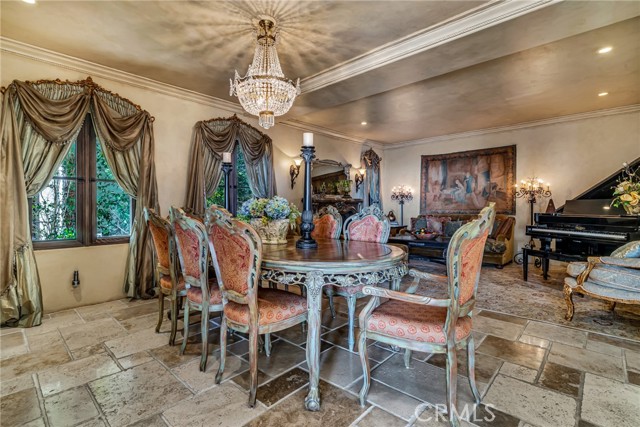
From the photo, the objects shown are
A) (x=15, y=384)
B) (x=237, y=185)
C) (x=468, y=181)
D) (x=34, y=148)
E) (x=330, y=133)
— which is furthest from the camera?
(x=468, y=181)

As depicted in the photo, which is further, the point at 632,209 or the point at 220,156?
the point at 220,156

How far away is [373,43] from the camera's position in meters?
2.93

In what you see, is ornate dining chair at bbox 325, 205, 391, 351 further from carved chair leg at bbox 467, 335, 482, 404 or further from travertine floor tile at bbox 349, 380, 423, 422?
carved chair leg at bbox 467, 335, 482, 404

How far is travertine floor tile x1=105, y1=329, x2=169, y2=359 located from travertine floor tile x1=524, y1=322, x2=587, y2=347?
125 inches

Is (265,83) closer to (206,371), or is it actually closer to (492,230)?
(206,371)

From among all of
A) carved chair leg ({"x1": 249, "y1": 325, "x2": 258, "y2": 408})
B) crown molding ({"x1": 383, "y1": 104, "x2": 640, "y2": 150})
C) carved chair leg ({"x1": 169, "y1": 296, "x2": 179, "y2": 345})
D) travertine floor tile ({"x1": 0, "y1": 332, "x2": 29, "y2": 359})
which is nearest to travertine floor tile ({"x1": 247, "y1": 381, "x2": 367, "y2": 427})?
carved chair leg ({"x1": 249, "y1": 325, "x2": 258, "y2": 408})

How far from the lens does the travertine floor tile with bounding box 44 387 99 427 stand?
5.30 ft

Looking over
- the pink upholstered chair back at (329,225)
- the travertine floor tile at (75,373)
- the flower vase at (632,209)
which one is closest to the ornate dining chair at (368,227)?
the pink upholstered chair back at (329,225)

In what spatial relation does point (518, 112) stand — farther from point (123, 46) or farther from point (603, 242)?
point (123, 46)

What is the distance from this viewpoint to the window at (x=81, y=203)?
129 inches

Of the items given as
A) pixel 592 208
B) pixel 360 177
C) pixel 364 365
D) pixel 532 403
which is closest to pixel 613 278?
pixel 532 403

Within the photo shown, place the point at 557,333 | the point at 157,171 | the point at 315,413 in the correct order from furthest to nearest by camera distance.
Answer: the point at 157,171
the point at 557,333
the point at 315,413

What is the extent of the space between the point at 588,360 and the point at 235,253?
2623 millimetres

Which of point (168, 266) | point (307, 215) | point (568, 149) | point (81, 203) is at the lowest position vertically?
point (168, 266)
